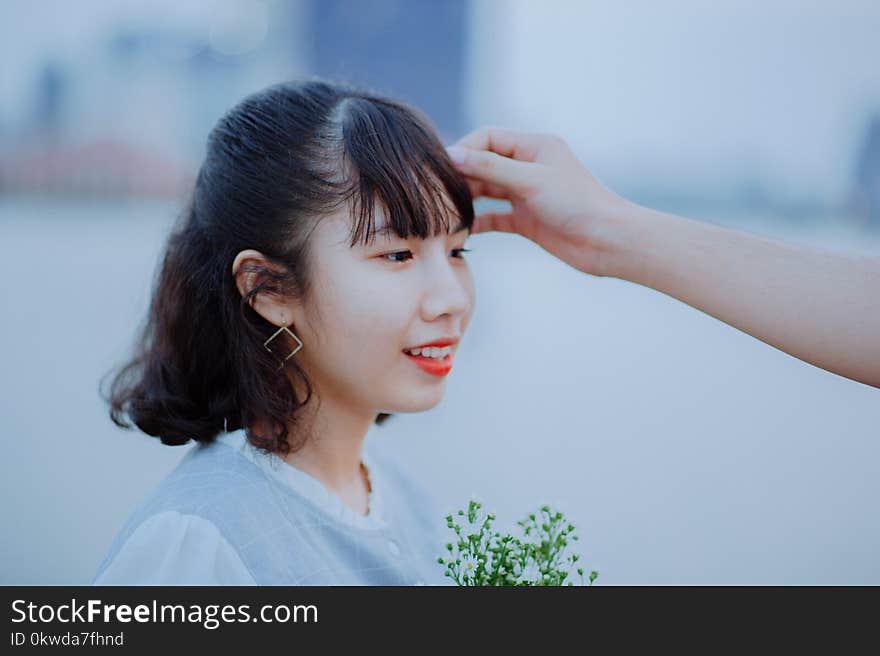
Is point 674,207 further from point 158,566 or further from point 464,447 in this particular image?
point 158,566

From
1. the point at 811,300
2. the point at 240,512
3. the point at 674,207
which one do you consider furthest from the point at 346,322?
the point at 674,207

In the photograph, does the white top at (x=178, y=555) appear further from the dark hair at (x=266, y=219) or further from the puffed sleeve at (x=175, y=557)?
the dark hair at (x=266, y=219)

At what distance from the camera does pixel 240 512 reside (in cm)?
121

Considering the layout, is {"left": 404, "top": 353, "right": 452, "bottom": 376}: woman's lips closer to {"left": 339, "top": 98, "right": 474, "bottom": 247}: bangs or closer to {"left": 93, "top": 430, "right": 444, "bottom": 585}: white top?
{"left": 339, "top": 98, "right": 474, "bottom": 247}: bangs

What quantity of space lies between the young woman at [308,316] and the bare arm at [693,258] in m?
0.16

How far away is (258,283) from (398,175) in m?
0.28

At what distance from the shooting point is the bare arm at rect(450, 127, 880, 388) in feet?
4.09

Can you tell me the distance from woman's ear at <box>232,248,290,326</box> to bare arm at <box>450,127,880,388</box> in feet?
1.33

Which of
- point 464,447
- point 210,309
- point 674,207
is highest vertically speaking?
point 210,309

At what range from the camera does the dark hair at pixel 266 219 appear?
1368 mm

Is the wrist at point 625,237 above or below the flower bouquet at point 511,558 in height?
above

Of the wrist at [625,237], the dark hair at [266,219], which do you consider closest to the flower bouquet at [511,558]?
the dark hair at [266,219]

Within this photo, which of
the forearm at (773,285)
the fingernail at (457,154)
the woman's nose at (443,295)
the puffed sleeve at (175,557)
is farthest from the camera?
the fingernail at (457,154)

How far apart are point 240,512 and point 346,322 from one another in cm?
33
